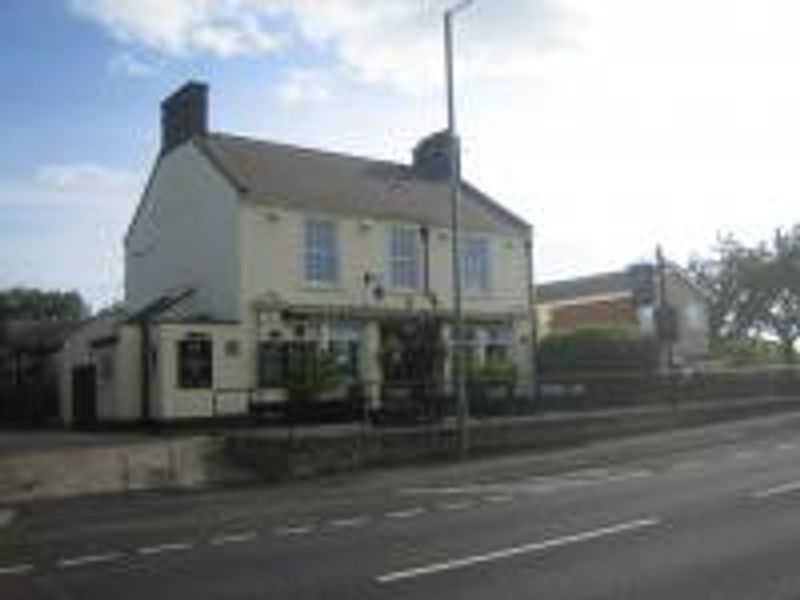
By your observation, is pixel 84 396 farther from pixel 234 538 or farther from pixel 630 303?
pixel 630 303

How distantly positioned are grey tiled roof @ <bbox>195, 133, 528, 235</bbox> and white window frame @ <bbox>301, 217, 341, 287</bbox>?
423mm

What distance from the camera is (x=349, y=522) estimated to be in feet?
61.5

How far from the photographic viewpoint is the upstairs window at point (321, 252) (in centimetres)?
4153

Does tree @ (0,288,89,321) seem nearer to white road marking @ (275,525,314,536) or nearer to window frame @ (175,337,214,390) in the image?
window frame @ (175,337,214,390)

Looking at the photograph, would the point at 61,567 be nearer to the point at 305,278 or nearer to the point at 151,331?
the point at 151,331

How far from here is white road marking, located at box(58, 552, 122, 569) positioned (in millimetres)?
15344

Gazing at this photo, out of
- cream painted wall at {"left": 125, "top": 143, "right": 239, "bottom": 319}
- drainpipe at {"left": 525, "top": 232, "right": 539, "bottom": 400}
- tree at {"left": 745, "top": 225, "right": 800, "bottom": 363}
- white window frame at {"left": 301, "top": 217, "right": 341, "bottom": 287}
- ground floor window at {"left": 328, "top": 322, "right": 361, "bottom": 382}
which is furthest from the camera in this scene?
tree at {"left": 745, "top": 225, "right": 800, "bottom": 363}

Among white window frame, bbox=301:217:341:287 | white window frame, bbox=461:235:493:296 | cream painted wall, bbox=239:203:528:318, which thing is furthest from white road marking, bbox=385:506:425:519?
white window frame, bbox=461:235:493:296

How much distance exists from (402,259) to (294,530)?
87.0 feet

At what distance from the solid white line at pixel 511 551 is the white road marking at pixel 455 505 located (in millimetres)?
3437

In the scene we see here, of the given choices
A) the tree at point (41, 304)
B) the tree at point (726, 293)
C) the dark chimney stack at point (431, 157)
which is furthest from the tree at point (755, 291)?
the tree at point (41, 304)

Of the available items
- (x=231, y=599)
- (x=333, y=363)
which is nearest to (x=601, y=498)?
(x=231, y=599)

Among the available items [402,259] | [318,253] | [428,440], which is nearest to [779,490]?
[428,440]

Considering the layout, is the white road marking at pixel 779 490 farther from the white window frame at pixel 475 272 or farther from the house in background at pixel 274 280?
the white window frame at pixel 475 272
